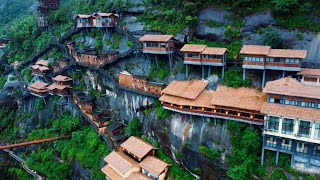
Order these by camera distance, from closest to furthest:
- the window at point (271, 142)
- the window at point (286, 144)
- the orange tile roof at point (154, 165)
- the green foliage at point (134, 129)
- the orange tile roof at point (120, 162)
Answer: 1. the window at point (286, 144)
2. the window at point (271, 142)
3. the orange tile roof at point (154, 165)
4. the orange tile roof at point (120, 162)
5. the green foliage at point (134, 129)

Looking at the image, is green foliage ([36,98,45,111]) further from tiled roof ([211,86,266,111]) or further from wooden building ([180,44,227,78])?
tiled roof ([211,86,266,111])

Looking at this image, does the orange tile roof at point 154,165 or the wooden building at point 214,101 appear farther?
the orange tile roof at point 154,165

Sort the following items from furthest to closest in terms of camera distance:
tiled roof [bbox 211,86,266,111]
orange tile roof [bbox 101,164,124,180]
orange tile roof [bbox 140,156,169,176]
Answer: orange tile roof [bbox 101,164,124,180]
orange tile roof [bbox 140,156,169,176]
tiled roof [bbox 211,86,266,111]

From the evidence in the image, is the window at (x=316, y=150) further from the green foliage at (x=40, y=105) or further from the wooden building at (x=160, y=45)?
the green foliage at (x=40, y=105)

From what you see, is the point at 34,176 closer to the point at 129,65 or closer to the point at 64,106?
the point at 64,106

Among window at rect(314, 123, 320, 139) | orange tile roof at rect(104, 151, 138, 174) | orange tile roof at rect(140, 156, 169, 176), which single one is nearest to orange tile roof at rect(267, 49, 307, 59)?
window at rect(314, 123, 320, 139)

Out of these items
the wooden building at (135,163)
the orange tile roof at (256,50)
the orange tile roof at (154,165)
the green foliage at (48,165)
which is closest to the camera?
the orange tile roof at (256,50)

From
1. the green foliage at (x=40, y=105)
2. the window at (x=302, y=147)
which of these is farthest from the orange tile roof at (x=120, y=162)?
the green foliage at (x=40, y=105)
